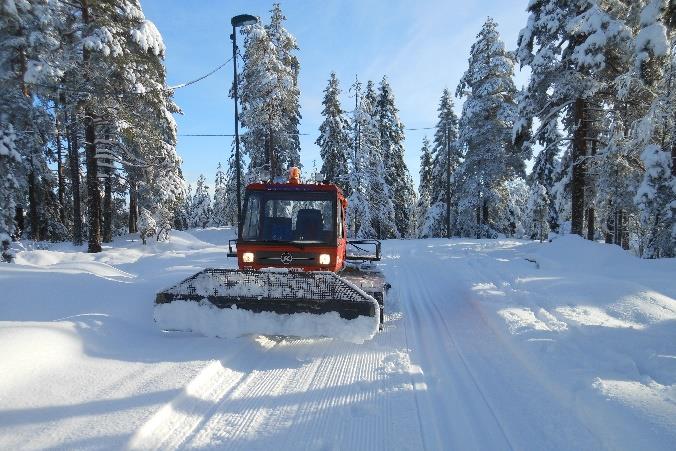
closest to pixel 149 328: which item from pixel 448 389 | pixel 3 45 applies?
pixel 448 389

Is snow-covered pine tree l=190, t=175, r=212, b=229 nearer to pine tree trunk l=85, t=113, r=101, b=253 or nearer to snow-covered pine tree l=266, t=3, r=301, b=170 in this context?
snow-covered pine tree l=266, t=3, r=301, b=170

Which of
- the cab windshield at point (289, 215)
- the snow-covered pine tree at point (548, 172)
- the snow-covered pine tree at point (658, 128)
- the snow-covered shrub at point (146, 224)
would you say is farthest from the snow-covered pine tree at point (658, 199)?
the snow-covered shrub at point (146, 224)

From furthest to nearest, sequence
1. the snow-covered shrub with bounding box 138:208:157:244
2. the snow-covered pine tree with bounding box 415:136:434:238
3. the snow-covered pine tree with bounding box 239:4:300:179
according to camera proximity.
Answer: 1. the snow-covered pine tree with bounding box 415:136:434:238
2. the snow-covered pine tree with bounding box 239:4:300:179
3. the snow-covered shrub with bounding box 138:208:157:244

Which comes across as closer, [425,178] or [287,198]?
[287,198]

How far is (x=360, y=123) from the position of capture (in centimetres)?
3341

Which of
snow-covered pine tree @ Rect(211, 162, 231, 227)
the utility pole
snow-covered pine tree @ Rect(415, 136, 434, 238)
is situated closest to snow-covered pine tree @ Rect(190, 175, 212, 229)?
snow-covered pine tree @ Rect(211, 162, 231, 227)

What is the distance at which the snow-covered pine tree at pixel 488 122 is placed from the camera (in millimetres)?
28344

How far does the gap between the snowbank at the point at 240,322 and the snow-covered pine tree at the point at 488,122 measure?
1021 inches

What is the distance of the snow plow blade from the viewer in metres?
5.36

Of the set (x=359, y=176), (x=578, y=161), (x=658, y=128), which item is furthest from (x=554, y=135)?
(x=359, y=176)

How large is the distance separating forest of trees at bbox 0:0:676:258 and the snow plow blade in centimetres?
563

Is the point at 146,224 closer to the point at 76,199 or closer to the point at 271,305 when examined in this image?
the point at 76,199

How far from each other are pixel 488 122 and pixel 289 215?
82.3 ft

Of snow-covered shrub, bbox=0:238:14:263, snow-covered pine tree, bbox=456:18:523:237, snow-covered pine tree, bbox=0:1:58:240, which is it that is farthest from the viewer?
snow-covered pine tree, bbox=456:18:523:237
